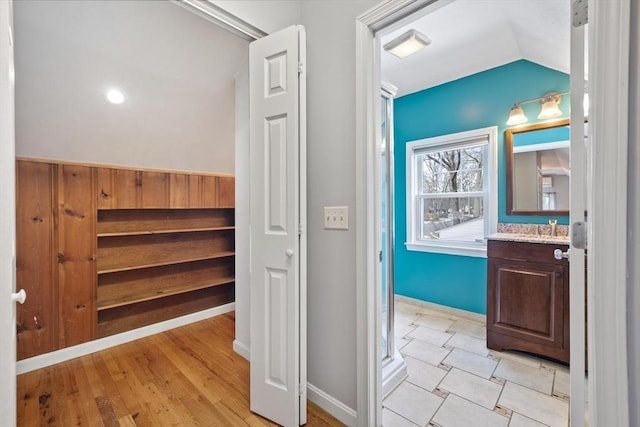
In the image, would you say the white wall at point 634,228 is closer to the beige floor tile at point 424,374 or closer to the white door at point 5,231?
the white door at point 5,231

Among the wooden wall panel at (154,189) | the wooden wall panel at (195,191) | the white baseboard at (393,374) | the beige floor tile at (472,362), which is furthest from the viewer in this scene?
the wooden wall panel at (195,191)

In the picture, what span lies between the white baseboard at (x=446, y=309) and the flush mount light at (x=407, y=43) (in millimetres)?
2543

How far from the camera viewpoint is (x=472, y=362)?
84.6 inches

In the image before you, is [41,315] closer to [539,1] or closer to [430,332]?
[430,332]

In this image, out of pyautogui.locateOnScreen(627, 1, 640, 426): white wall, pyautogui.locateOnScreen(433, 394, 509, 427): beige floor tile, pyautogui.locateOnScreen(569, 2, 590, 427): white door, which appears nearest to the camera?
pyautogui.locateOnScreen(627, 1, 640, 426): white wall

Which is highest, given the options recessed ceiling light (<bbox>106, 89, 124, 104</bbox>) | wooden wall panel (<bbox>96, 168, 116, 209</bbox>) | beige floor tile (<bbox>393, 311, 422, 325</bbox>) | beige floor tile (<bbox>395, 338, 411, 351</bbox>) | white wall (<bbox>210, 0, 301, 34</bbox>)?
white wall (<bbox>210, 0, 301, 34</bbox>)

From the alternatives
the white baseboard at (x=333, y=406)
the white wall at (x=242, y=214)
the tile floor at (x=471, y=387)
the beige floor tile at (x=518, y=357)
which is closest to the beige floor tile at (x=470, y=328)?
the tile floor at (x=471, y=387)

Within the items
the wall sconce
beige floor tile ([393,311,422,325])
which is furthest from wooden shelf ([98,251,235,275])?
the wall sconce

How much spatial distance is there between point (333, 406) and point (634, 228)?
1.56 meters

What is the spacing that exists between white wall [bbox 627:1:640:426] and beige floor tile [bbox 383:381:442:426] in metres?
1.37

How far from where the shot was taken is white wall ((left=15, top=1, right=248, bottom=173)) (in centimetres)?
170

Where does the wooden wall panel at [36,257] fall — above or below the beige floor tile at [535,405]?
above

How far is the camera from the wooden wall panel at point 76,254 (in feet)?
7.34

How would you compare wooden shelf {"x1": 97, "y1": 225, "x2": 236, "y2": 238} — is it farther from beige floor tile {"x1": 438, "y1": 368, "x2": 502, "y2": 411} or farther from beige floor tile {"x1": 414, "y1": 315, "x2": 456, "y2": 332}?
beige floor tile {"x1": 438, "y1": 368, "x2": 502, "y2": 411}
